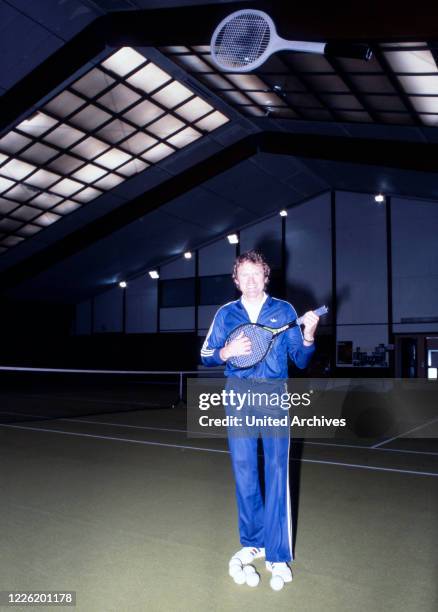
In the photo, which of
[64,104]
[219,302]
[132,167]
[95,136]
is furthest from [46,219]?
[219,302]

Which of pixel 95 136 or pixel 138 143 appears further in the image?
pixel 138 143

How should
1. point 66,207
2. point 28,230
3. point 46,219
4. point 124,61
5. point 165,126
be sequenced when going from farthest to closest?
point 28,230 → point 46,219 → point 66,207 → point 165,126 → point 124,61

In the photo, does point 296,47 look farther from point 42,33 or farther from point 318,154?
point 318,154

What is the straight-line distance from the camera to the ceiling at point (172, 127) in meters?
10.1

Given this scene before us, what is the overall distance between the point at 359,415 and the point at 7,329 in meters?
18.7

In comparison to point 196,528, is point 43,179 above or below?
above

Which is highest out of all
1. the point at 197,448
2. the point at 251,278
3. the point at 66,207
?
the point at 66,207

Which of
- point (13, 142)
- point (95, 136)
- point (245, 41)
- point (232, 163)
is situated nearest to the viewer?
point (245, 41)

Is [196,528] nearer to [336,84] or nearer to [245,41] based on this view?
[245,41]

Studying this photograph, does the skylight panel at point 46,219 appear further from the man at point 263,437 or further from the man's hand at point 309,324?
the man's hand at point 309,324

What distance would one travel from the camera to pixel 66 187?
678 inches

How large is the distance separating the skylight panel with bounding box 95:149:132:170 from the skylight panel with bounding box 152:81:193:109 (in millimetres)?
2419

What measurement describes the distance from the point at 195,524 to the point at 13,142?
13.8 m

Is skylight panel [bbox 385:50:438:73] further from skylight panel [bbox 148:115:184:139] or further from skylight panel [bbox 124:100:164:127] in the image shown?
skylight panel [bbox 148:115:184:139]
